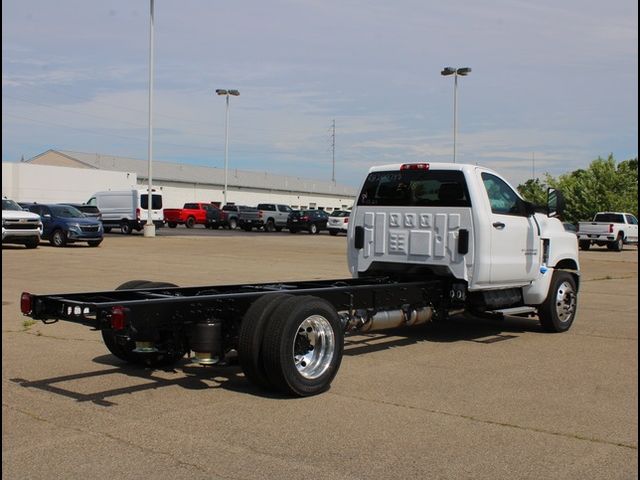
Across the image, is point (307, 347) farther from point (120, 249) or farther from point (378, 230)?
point (120, 249)

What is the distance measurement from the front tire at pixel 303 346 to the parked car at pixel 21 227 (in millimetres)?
21557

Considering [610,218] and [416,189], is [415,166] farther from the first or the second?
[610,218]

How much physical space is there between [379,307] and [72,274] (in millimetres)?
11426

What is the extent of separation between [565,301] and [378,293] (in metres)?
3.68

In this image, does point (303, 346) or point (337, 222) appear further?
point (337, 222)

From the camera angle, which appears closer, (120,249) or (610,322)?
(610,322)

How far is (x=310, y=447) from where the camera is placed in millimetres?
5352

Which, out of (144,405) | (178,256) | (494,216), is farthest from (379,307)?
(178,256)

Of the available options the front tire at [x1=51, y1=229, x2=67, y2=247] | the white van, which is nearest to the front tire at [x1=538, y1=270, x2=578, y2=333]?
the front tire at [x1=51, y1=229, x2=67, y2=247]

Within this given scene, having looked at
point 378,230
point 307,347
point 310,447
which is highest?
point 378,230

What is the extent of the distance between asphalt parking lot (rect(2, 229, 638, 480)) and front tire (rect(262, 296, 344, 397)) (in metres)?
0.16

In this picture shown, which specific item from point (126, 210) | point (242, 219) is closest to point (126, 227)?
point (126, 210)

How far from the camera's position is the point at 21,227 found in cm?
2658

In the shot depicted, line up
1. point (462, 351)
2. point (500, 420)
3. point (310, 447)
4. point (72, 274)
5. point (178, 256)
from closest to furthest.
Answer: point (310, 447) < point (500, 420) < point (462, 351) < point (72, 274) < point (178, 256)
